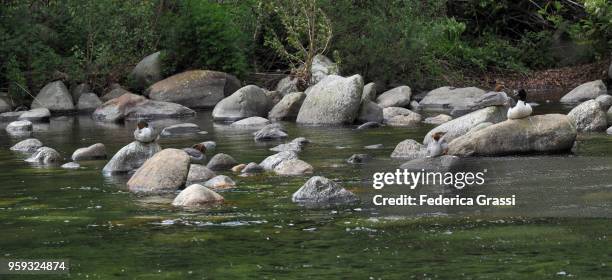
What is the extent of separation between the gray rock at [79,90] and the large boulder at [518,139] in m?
14.9

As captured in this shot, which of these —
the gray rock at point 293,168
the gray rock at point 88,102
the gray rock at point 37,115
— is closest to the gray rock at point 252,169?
the gray rock at point 293,168

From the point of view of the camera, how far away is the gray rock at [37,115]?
2445cm

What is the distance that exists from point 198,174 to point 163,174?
85cm

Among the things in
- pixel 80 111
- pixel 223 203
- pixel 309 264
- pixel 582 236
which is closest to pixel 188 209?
pixel 223 203

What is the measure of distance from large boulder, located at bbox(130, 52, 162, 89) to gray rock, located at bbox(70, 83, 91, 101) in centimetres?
121

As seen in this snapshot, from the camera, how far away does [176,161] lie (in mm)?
12586

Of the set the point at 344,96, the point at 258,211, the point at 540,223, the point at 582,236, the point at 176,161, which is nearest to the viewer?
the point at 582,236

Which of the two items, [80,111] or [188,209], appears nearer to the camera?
[188,209]

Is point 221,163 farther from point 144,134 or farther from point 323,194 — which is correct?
point 323,194

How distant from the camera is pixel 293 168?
45.0 ft

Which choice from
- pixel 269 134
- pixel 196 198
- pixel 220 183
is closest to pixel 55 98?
pixel 269 134

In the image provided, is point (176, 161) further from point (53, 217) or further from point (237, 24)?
point (237, 24)

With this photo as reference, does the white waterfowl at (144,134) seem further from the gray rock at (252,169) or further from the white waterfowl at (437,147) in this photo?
the white waterfowl at (437,147)

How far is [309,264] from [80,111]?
19294mm
